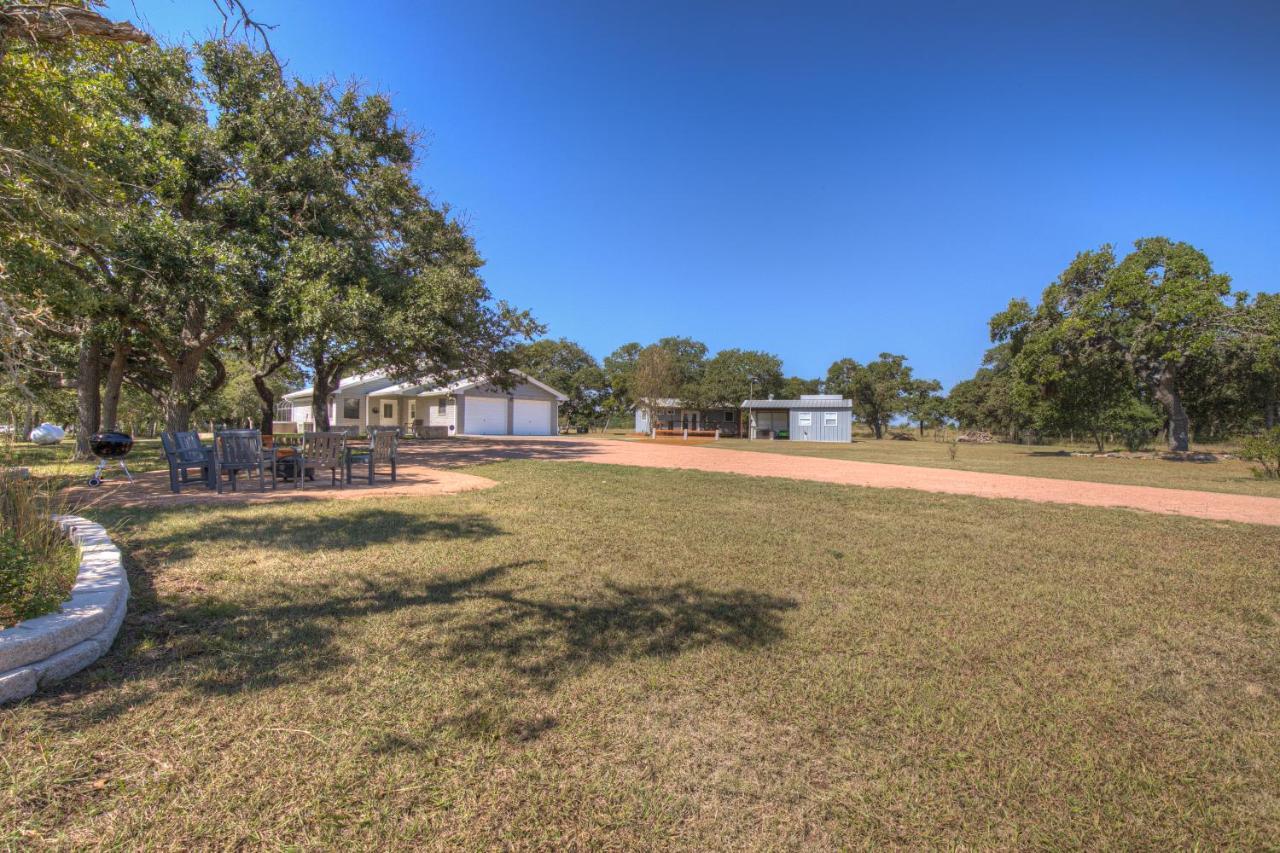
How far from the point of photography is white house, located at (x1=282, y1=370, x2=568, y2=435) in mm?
32000

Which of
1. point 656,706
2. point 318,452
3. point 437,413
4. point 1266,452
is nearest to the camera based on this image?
point 656,706

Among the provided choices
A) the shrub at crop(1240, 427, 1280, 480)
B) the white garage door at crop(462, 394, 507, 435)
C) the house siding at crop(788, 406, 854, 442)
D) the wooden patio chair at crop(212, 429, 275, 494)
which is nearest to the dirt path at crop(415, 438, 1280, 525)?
the shrub at crop(1240, 427, 1280, 480)

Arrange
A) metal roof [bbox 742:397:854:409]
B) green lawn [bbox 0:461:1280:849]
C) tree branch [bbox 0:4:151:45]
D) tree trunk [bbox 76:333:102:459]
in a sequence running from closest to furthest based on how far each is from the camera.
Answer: green lawn [bbox 0:461:1280:849]
tree branch [bbox 0:4:151:45]
tree trunk [bbox 76:333:102:459]
metal roof [bbox 742:397:854:409]

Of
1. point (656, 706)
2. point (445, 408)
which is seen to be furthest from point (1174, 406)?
point (445, 408)

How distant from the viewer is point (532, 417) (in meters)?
35.8

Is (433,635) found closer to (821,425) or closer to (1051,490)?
(1051,490)

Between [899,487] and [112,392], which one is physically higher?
[112,392]

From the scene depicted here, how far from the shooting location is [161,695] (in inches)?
95.0

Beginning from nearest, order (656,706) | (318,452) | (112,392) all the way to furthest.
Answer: (656,706) → (318,452) → (112,392)

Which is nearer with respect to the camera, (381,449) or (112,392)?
(381,449)

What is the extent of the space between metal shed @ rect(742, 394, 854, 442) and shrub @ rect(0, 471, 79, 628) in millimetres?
40130

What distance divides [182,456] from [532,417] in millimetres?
27496

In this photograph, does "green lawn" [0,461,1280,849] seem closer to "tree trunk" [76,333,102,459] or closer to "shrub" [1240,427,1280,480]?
"shrub" [1240,427,1280,480]

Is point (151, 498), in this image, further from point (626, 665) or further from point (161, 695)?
point (626, 665)
